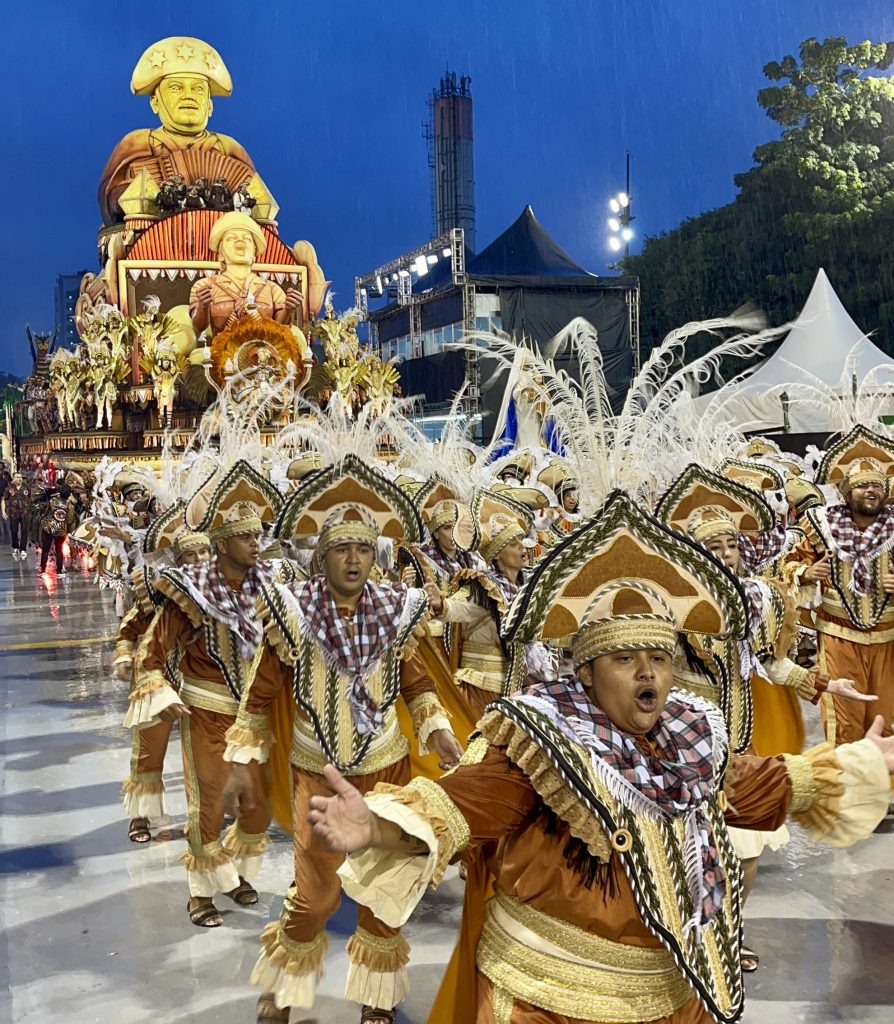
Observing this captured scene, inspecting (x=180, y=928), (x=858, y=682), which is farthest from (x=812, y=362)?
(x=180, y=928)

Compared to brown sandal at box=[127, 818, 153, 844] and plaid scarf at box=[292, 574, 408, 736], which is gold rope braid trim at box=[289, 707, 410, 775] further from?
brown sandal at box=[127, 818, 153, 844]

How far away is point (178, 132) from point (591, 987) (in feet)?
130

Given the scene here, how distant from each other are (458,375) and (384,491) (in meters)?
27.5

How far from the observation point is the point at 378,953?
4395 mm

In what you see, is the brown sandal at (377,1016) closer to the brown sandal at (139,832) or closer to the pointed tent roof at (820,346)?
the brown sandal at (139,832)

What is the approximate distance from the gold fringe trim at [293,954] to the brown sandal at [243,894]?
136 cm

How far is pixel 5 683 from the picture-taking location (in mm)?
12156

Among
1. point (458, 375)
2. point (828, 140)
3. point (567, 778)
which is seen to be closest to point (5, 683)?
point (567, 778)

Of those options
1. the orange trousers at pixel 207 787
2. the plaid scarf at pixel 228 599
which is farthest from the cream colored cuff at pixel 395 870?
the plaid scarf at pixel 228 599

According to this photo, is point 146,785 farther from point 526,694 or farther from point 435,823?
point 435,823

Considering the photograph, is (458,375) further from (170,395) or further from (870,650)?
(870,650)

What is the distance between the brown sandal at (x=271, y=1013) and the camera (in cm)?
447

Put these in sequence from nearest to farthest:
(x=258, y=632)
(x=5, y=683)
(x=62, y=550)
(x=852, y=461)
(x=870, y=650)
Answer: (x=258, y=632) → (x=870, y=650) → (x=852, y=461) → (x=5, y=683) → (x=62, y=550)

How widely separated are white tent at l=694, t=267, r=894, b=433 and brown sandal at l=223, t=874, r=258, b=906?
478 inches
